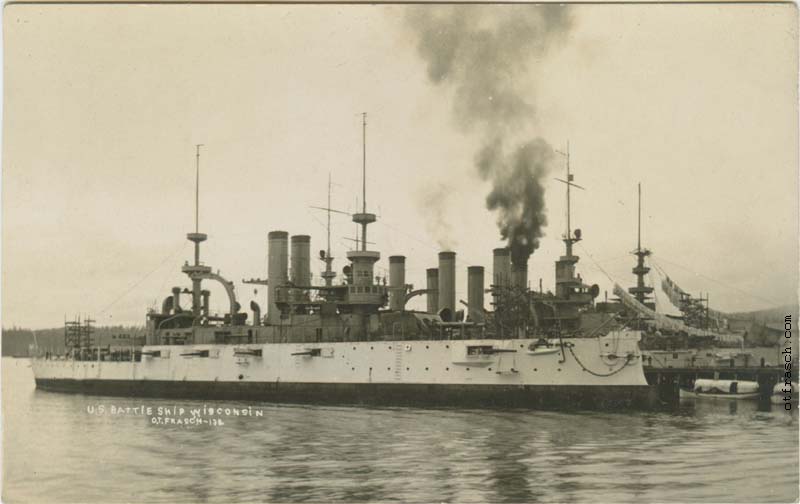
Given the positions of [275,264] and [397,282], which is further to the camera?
[275,264]

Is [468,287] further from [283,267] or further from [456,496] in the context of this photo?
[456,496]

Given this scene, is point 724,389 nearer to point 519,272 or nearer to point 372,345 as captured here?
point 519,272

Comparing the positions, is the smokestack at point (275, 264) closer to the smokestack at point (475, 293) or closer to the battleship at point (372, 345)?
the battleship at point (372, 345)

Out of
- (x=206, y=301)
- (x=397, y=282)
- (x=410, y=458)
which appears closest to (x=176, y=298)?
(x=206, y=301)

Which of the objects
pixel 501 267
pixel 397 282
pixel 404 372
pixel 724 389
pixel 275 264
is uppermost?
pixel 275 264

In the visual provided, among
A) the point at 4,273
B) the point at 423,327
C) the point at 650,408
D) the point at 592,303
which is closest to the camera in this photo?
the point at 4,273

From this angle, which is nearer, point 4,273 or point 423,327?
point 4,273

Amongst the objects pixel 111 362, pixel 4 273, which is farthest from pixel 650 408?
pixel 111 362

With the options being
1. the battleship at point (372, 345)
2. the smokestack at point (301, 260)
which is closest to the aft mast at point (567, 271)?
the battleship at point (372, 345)
